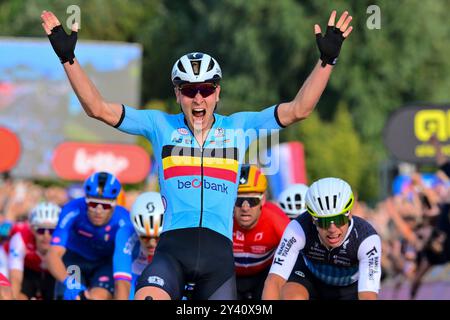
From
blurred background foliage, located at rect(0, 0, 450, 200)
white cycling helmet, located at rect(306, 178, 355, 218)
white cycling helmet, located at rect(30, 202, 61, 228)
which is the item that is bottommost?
white cycling helmet, located at rect(306, 178, 355, 218)

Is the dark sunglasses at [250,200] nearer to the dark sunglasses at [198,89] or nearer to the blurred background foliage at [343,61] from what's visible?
the dark sunglasses at [198,89]

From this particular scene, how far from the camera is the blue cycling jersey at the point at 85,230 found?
1092cm

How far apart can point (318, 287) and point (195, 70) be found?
274 cm

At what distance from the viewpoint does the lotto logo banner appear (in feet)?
62.4

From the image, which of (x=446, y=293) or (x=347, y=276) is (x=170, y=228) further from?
(x=446, y=293)

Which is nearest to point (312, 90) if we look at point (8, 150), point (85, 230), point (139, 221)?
point (139, 221)

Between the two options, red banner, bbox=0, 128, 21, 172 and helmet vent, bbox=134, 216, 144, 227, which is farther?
red banner, bbox=0, 128, 21, 172

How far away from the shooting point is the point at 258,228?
10250 millimetres

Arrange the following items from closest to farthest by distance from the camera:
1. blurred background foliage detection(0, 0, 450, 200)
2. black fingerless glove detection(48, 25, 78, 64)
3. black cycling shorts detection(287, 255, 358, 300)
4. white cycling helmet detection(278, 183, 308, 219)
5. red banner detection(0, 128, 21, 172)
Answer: black fingerless glove detection(48, 25, 78, 64), black cycling shorts detection(287, 255, 358, 300), white cycling helmet detection(278, 183, 308, 219), red banner detection(0, 128, 21, 172), blurred background foliage detection(0, 0, 450, 200)

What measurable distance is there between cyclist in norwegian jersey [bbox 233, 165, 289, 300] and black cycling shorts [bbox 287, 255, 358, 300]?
0.99 m

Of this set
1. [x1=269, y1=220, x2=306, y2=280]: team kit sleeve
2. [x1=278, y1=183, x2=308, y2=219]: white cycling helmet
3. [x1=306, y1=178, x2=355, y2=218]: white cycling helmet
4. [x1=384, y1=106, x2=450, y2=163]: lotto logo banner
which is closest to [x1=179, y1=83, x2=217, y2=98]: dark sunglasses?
[x1=306, y1=178, x2=355, y2=218]: white cycling helmet

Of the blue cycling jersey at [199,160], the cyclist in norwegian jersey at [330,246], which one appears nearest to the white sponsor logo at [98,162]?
the cyclist in norwegian jersey at [330,246]

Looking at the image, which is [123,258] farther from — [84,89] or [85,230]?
[84,89]

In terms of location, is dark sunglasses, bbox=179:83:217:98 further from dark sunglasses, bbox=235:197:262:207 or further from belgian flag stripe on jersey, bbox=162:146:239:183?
dark sunglasses, bbox=235:197:262:207
